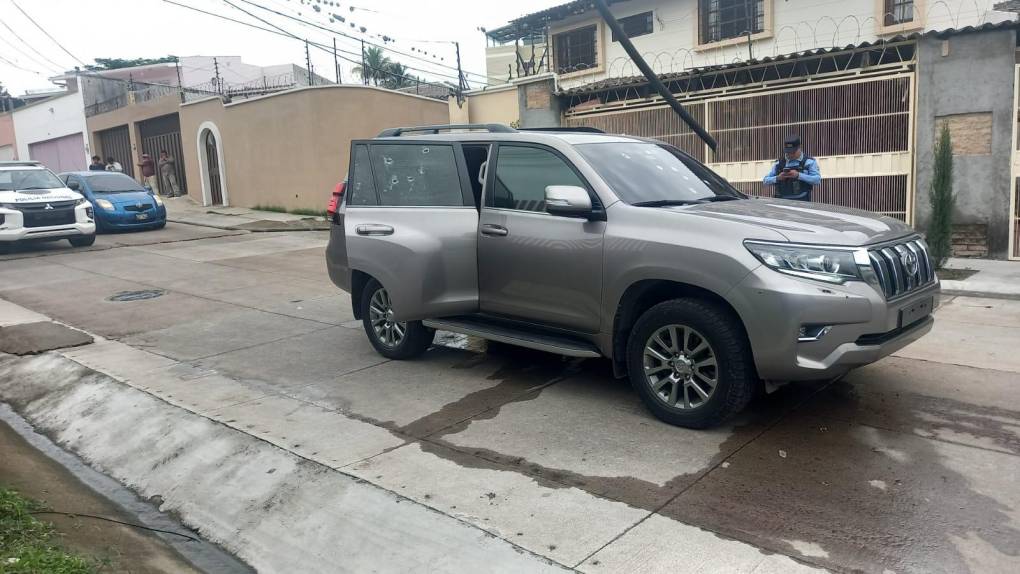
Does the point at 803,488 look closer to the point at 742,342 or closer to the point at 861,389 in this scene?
the point at 742,342

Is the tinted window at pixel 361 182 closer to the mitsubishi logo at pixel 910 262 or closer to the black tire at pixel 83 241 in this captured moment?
the mitsubishi logo at pixel 910 262

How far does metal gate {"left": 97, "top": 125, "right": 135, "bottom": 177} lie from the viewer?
92.9 feet

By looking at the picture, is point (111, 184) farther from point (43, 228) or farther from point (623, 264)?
point (623, 264)

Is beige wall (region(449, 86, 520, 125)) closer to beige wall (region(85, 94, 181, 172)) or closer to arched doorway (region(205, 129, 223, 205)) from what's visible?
arched doorway (region(205, 129, 223, 205))

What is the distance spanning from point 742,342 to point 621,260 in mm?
921

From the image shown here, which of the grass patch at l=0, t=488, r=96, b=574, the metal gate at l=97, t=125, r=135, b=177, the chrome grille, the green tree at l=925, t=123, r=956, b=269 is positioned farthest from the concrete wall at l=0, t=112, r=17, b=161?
the chrome grille

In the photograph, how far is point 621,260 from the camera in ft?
16.2

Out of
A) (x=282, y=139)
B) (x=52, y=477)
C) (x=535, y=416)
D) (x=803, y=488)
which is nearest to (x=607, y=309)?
(x=535, y=416)

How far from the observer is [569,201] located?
501 cm

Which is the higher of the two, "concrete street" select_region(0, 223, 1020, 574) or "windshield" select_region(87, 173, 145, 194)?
"windshield" select_region(87, 173, 145, 194)

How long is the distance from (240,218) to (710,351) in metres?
17.7

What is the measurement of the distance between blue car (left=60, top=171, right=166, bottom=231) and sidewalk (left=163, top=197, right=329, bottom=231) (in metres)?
1.44

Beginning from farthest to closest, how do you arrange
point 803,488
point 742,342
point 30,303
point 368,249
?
point 30,303 → point 368,249 → point 742,342 → point 803,488

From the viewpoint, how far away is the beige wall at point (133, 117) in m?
25.2
